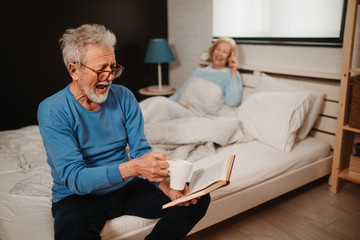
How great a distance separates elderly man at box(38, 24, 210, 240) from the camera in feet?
3.53

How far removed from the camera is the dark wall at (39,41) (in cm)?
282

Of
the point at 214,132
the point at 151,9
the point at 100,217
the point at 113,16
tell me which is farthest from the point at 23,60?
the point at 100,217

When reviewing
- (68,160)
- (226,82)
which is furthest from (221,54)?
(68,160)

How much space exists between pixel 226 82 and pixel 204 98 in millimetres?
243

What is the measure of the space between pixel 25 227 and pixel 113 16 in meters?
2.66

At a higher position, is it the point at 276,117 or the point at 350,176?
the point at 276,117

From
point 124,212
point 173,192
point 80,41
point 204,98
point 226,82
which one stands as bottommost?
point 124,212

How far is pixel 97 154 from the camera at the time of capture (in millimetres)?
1262

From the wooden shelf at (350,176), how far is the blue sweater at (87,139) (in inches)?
55.2

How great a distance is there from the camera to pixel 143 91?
11.2 feet

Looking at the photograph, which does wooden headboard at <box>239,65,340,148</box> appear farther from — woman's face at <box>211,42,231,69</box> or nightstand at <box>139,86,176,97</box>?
nightstand at <box>139,86,176,97</box>

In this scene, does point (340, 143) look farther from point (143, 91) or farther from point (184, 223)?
point (143, 91)

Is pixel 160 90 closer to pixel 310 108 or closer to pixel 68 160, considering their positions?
pixel 310 108

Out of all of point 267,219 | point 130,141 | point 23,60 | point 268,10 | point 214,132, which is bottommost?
point 267,219
